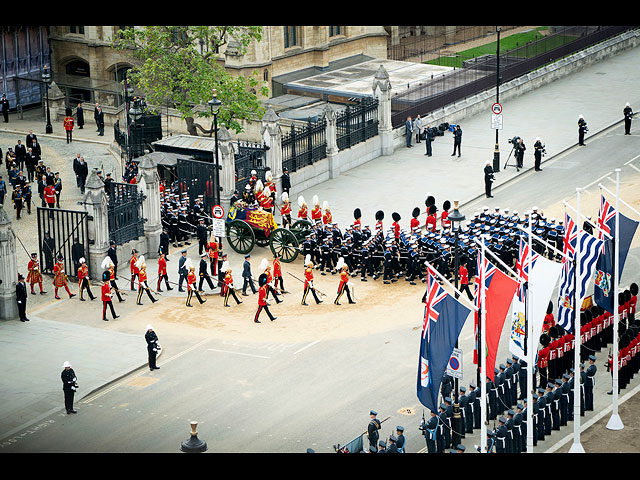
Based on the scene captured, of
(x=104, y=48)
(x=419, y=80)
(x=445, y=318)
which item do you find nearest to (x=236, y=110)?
(x=419, y=80)

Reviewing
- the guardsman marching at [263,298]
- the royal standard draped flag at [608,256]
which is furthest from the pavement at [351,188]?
the royal standard draped flag at [608,256]

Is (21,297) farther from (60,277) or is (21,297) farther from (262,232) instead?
(262,232)

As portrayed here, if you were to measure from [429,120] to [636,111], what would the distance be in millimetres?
11195

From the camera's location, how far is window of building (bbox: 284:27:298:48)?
60056 millimetres

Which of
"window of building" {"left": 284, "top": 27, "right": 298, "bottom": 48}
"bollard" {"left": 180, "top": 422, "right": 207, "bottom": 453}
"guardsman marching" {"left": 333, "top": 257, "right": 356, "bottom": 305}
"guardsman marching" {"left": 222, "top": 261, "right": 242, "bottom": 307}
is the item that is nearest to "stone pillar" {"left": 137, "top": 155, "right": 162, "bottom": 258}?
"guardsman marching" {"left": 222, "top": 261, "right": 242, "bottom": 307}

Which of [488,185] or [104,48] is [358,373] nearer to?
[488,185]

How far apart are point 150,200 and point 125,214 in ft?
3.68

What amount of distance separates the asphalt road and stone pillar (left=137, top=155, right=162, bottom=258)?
7.88 metres

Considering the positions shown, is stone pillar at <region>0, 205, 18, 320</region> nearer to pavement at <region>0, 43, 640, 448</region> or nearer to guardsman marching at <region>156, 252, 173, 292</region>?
pavement at <region>0, 43, 640, 448</region>

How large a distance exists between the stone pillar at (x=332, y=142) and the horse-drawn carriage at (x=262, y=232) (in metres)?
9.40

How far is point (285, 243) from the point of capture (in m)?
35.2

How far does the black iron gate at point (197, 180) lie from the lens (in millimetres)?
39438

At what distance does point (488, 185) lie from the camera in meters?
41.9

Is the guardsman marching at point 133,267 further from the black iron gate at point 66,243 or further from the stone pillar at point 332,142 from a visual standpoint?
the stone pillar at point 332,142
